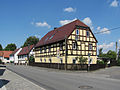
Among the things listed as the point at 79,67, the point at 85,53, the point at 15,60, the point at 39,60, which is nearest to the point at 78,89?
the point at 79,67

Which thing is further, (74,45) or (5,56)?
(5,56)

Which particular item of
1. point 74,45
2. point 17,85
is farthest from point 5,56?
point 17,85

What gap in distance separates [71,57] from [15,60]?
56574 millimetres

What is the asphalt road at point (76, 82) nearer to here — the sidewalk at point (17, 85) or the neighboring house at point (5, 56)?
the sidewalk at point (17, 85)

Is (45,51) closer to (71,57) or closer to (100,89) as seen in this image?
(71,57)

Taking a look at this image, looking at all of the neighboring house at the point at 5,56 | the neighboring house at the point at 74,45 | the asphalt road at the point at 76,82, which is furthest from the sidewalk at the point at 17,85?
the neighboring house at the point at 5,56

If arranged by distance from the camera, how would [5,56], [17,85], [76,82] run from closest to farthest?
[17,85]
[76,82]
[5,56]

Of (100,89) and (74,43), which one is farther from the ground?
(74,43)

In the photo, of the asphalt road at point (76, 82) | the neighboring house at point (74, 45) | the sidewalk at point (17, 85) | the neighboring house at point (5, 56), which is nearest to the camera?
the sidewalk at point (17, 85)

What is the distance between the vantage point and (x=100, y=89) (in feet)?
29.3

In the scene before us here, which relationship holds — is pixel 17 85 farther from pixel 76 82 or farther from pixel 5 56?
pixel 5 56

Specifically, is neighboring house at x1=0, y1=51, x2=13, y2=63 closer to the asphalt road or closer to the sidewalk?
the asphalt road

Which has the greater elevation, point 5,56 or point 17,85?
point 5,56

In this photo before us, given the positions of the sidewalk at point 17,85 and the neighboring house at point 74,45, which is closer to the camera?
the sidewalk at point 17,85
